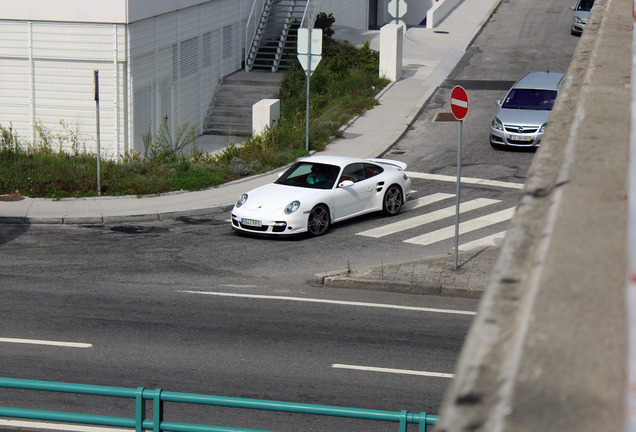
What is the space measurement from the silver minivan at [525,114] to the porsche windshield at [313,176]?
754cm

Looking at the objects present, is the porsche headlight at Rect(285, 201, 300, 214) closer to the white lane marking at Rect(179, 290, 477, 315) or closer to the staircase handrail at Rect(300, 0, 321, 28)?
the white lane marking at Rect(179, 290, 477, 315)

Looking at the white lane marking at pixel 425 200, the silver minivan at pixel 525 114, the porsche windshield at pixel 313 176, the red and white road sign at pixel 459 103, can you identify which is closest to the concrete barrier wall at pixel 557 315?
the red and white road sign at pixel 459 103

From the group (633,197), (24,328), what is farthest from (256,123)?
(633,197)

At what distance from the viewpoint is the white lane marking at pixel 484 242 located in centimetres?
1591

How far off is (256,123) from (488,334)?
22.8m

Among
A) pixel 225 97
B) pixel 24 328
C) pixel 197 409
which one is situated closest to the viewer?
pixel 197 409

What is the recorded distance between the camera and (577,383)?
5.04ft

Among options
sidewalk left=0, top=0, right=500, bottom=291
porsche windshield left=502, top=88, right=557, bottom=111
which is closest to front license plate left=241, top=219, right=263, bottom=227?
sidewalk left=0, top=0, right=500, bottom=291

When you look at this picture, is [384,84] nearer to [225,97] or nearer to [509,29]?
[225,97]

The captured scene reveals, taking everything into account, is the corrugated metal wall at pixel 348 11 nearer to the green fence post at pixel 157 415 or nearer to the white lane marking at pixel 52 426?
the white lane marking at pixel 52 426

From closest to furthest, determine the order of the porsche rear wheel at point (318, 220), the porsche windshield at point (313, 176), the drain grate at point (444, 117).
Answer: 1. the porsche rear wheel at point (318, 220)
2. the porsche windshield at point (313, 176)
3. the drain grate at point (444, 117)

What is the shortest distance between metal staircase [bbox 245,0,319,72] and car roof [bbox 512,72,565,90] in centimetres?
940

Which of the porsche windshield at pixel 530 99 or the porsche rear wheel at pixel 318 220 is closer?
the porsche rear wheel at pixel 318 220

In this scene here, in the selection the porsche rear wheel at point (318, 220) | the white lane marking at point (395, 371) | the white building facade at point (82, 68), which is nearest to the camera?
the white lane marking at point (395, 371)
